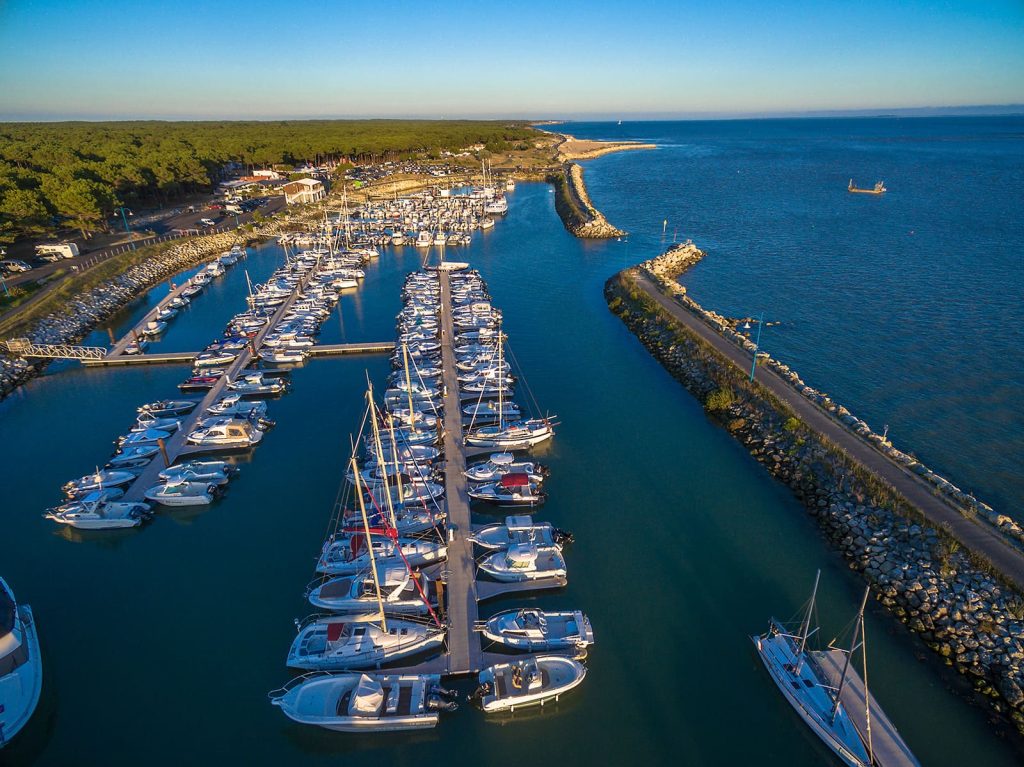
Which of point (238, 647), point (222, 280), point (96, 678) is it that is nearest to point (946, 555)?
point (238, 647)

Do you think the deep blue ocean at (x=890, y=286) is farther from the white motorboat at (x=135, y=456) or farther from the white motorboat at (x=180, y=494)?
the white motorboat at (x=135, y=456)

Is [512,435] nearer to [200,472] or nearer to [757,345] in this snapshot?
[200,472]

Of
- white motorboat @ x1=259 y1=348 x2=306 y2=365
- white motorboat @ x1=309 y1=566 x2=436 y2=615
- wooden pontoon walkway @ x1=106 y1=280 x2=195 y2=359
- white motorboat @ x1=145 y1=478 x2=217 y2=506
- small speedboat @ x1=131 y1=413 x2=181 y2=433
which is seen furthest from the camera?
wooden pontoon walkway @ x1=106 y1=280 x2=195 y2=359

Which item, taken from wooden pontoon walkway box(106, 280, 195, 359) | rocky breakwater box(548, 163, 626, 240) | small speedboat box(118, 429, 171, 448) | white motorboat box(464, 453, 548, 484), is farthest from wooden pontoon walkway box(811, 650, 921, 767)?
rocky breakwater box(548, 163, 626, 240)

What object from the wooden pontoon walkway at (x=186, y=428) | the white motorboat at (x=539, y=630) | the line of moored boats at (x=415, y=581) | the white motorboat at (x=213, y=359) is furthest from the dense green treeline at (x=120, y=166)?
the white motorboat at (x=539, y=630)

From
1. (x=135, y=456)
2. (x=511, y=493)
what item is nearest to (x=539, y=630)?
(x=511, y=493)

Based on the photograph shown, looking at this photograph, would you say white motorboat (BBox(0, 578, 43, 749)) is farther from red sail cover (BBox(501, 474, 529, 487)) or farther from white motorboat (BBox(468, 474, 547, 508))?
red sail cover (BBox(501, 474, 529, 487))
